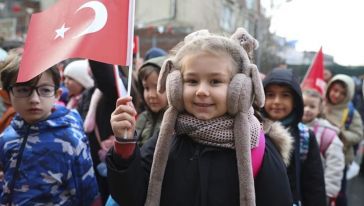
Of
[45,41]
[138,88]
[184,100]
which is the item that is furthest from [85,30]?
[138,88]

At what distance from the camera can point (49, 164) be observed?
94.6 inches

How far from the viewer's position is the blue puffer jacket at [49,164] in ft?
7.82

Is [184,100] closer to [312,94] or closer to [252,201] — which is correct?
[252,201]

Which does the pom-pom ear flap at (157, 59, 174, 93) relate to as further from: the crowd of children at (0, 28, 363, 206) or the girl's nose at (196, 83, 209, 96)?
the girl's nose at (196, 83, 209, 96)

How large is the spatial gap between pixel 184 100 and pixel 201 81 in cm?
11

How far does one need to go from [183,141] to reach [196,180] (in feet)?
0.64

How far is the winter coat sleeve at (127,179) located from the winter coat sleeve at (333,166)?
2352 millimetres

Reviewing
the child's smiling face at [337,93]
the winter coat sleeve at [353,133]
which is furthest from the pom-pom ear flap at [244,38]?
the child's smiling face at [337,93]

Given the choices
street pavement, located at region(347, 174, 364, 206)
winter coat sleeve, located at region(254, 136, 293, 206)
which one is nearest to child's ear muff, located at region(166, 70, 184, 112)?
winter coat sleeve, located at region(254, 136, 293, 206)

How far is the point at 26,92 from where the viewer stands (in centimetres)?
250

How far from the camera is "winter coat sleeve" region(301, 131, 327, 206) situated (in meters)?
2.90

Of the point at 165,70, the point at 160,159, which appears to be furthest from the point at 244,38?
the point at 160,159

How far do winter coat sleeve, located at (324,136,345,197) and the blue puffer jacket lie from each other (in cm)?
216

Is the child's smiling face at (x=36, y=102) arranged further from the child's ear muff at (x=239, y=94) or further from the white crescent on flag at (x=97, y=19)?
the child's ear muff at (x=239, y=94)
